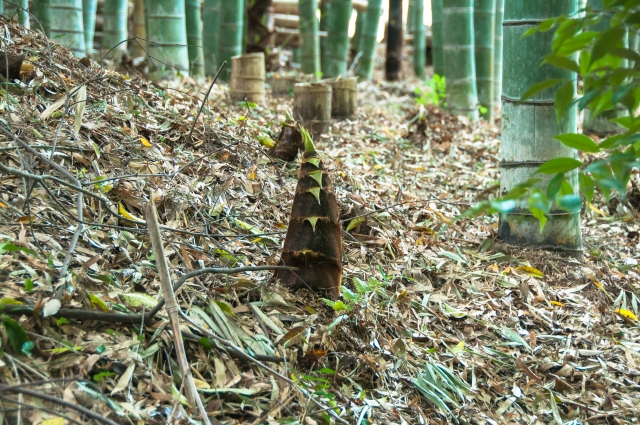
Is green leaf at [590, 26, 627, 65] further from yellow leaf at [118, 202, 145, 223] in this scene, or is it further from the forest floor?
yellow leaf at [118, 202, 145, 223]

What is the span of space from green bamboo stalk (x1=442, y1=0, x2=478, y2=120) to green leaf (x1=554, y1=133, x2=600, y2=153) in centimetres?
432

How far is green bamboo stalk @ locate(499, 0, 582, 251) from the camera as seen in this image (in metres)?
2.76

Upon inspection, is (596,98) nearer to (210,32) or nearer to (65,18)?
(65,18)

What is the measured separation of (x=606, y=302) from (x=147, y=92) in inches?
91.6

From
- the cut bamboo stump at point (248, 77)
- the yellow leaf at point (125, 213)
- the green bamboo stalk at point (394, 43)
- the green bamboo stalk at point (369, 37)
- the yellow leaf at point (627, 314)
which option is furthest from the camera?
the green bamboo stalk at point (394, 43)

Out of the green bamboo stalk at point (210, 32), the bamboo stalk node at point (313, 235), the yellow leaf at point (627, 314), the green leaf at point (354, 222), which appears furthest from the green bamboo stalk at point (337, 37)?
the bamboo stalk node at point (313, 235)

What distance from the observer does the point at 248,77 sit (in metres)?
4.91

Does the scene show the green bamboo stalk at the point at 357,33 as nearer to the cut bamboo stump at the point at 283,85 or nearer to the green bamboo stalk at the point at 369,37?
the green bamboo stalk at the point at 369,37

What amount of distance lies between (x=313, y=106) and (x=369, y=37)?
12.7 feet

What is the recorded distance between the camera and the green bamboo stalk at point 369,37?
765 cm

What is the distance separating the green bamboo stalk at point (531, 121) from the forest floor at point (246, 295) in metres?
0.11

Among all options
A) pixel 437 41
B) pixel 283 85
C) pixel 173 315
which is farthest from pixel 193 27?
pixel 173 315

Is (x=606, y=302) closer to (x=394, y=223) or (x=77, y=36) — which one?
(x=394, y=223)

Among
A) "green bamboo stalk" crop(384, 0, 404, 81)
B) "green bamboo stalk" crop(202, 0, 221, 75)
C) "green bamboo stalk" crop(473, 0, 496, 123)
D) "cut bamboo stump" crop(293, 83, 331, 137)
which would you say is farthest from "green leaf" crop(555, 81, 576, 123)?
"green bamboo stalk" crop(384, 0, 404, 81)
